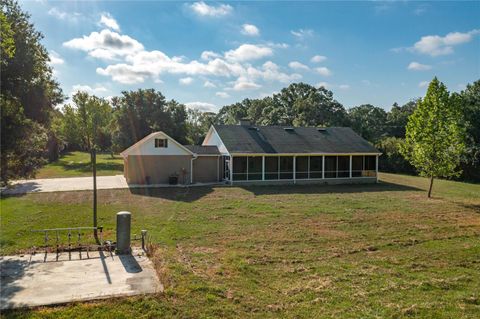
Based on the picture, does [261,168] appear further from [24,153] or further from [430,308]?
[430,308]

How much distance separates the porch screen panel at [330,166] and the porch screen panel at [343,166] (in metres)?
0.37

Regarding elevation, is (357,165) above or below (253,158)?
below

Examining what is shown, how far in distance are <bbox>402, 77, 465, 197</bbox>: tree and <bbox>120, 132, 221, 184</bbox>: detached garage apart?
13.6m

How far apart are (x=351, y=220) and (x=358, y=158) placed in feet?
52.3

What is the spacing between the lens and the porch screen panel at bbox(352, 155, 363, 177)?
29312mm

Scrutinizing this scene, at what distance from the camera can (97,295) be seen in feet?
22.5

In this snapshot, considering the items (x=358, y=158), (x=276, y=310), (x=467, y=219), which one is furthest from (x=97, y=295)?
(x=358, y=158)

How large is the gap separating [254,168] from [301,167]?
3846 mm

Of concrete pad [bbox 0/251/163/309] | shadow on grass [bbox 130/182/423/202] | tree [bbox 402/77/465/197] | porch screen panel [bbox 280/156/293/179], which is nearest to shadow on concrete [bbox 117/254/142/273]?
concrete pad [bbox 0/251/163/309]

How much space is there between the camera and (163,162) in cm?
2581

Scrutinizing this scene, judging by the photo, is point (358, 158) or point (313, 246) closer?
point (313, 246)

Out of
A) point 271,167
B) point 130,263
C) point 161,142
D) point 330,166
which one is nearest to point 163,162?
point 161,142

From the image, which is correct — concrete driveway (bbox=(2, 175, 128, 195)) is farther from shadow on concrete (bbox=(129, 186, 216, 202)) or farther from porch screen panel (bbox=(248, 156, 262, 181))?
porch screen panel (bbox=(248, 156, 262, 181))

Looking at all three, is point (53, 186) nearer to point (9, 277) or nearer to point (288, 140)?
point (288, 140)
